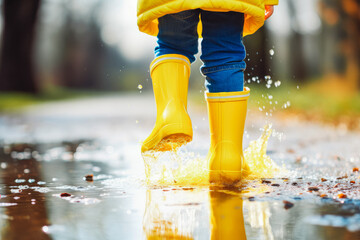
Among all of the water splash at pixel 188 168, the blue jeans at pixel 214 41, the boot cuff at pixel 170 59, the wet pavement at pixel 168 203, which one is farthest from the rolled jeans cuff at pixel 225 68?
the wet pavement at pixel 168 203

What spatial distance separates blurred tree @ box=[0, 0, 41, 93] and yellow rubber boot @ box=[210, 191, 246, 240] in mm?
17260

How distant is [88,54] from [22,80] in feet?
63.9

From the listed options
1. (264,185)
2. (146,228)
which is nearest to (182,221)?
(146,228)

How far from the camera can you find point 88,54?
3803 centimetres

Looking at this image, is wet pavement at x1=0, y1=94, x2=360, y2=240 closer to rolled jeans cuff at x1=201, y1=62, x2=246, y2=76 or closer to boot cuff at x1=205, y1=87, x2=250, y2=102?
boot cuff at x1=205, y1=87, x2=250, y2=102

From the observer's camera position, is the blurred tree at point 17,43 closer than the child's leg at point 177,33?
No

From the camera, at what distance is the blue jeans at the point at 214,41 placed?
2547 millimetres

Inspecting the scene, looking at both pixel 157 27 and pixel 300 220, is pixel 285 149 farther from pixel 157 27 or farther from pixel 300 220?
pixel 300 220

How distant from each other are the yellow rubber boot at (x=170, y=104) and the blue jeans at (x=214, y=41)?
0.07 metres

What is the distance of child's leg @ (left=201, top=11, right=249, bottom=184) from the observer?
254cm

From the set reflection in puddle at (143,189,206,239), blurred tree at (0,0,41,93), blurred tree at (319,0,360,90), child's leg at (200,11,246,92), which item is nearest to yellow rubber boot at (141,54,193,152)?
child's leg at (200,11,246,92)

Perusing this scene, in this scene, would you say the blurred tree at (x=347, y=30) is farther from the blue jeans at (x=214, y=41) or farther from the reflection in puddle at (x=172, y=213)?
the reflection in puddle at (x=172, y=213)

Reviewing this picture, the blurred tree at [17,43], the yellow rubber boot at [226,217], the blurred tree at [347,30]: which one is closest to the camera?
the yellow rubber boot at [226,217]

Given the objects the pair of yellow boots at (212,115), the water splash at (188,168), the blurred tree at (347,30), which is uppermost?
the blurred tree at (347,30)
